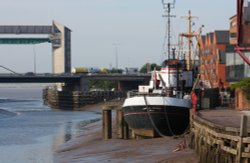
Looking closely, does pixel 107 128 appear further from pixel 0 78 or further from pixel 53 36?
pixel 53 36

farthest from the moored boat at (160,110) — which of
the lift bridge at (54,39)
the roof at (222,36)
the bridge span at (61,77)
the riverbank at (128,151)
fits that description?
the lift bridge at (54,39)

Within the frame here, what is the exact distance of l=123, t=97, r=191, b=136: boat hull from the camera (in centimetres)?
4231

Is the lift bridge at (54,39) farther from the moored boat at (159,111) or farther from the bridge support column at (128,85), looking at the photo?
the moored boat at (159,111)

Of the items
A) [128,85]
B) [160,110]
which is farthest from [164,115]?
[128,85]

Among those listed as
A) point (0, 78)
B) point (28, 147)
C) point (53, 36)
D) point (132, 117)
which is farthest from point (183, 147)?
point (53, 36)

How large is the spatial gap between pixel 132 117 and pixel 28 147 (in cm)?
928

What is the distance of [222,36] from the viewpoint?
5246 inches

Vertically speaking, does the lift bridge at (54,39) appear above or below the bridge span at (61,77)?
above

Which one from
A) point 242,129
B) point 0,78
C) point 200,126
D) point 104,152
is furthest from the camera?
point 0,78

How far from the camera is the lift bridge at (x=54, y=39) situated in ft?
554

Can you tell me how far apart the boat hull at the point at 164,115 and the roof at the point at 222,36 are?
8889 cm

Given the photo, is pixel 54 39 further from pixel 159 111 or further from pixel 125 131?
pixel 159 111

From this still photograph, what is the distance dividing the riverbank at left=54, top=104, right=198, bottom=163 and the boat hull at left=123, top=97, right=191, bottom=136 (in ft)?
4.33

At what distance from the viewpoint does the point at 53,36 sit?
552 feet
